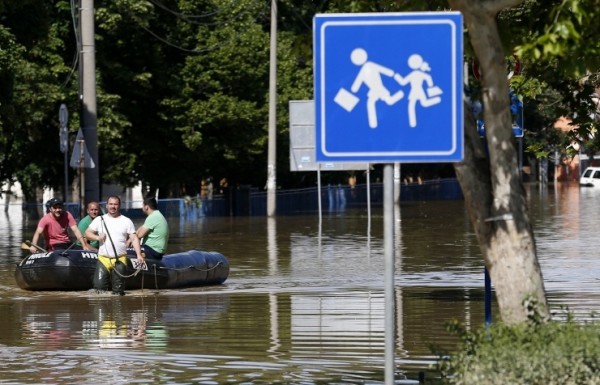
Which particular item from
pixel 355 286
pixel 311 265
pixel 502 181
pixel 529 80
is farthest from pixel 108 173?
pixel 502 181

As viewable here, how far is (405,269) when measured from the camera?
27.0 m

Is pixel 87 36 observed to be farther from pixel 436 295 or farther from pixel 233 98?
pixel 233 98

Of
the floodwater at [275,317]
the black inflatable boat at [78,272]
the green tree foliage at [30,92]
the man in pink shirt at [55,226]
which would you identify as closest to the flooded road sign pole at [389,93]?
the floodwater at [275,317]

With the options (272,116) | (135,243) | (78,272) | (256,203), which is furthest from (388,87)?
(256,203)

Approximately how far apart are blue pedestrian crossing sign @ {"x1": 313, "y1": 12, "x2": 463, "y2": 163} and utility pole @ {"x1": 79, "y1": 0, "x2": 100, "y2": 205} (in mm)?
19895

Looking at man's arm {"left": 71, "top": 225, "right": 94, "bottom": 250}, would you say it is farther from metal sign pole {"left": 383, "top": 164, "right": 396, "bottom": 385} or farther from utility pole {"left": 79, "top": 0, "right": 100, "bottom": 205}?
metal sign pole {"left": 383, "top": 164, "right": 396, "bottom": 385}

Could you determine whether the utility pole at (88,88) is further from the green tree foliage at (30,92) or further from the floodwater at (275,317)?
the green tree foliage at (30,92)

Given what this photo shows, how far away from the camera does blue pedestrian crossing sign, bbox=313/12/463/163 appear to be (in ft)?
25.4

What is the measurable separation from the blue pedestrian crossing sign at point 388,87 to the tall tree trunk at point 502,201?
3.56 ft

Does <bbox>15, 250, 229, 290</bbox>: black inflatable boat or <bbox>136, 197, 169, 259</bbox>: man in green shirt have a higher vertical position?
<bbox>136, 197, 169, 259</bbox>: man in green shirt

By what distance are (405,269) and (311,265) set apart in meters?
2.18

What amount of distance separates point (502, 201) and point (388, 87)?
1.55 meters

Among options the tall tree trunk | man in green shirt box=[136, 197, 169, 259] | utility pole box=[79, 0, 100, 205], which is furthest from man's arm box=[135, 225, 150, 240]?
the tall tree trunk

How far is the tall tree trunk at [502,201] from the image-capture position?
351 inches
